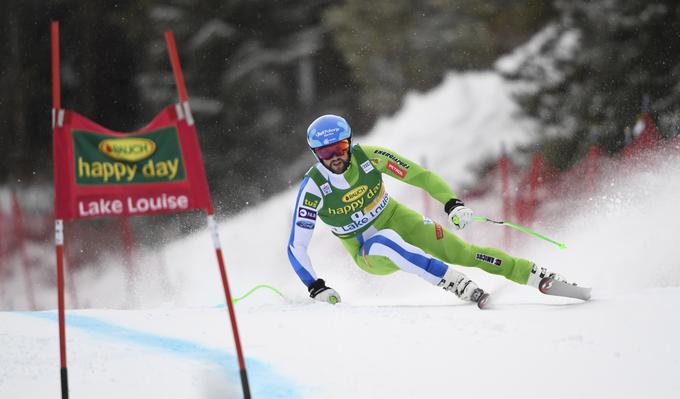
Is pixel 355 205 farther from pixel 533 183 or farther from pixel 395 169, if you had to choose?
pixel 533 183

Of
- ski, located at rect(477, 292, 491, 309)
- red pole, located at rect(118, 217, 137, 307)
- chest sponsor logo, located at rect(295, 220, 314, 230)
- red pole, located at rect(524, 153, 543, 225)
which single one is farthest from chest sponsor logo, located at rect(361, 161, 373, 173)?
red pole, located at rect(118, 217, 137, 307)

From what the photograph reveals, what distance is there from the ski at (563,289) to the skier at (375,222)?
68 millimetres

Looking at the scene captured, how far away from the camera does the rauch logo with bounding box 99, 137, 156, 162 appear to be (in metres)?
2.99

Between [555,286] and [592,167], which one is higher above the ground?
[592,167]

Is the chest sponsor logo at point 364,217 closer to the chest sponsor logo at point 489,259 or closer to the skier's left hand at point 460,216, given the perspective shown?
the skier's left hand at point 460,216

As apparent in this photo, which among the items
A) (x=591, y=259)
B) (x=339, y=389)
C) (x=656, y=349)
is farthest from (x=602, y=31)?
(x=339, y=389)

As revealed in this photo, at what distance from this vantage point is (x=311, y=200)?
16.3 feet

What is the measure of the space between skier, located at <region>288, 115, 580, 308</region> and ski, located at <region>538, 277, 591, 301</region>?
68mm

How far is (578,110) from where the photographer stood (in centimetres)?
1148

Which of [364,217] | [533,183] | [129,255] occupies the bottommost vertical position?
[364,217]

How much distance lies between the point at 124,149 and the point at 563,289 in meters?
2.90

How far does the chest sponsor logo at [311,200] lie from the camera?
16.3 ft

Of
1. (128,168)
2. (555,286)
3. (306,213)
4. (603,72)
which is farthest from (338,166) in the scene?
(603,72)

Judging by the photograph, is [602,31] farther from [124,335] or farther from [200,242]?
[124,335]
